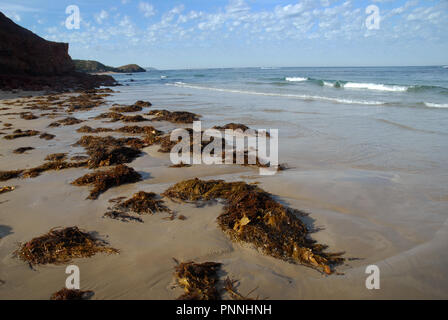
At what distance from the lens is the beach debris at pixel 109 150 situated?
520cm

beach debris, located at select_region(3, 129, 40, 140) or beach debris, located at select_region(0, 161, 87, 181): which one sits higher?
beach debris, located at select_region(3, 129, 40, 140)

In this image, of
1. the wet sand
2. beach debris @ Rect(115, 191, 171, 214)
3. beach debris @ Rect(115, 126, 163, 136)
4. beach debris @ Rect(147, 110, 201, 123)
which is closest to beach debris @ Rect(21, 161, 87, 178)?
the wet sand

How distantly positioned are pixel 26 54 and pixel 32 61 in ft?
2.75

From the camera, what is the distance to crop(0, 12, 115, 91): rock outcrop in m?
25.6

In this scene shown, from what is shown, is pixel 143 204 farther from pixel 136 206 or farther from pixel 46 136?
pixel 46 136

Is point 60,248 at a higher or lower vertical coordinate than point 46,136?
lower

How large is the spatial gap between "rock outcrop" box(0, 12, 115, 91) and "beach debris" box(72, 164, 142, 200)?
22729 millimetres

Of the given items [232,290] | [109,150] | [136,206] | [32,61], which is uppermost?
[32,61]

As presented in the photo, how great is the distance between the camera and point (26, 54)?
2933cm

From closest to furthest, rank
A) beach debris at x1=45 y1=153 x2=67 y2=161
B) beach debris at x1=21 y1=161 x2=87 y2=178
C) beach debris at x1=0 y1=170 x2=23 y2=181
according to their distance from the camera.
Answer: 1. beach debris at x1=0 y1=170 x2=23 y2=181
2. beach debris at x1=21 y1=161 x2=87 y2=178
3. beach debris at x1=45 y1=153 x2=67 y2=161

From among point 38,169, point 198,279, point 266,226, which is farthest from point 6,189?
point 266,226

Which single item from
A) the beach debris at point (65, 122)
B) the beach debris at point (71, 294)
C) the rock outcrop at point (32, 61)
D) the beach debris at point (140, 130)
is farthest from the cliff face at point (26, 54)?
the beach debris at point (71, 294)

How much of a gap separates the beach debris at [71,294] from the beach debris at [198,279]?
744mm

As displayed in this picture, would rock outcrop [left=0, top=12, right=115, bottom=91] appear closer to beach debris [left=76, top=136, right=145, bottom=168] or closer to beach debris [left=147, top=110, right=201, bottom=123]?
beach debris [left=147, top=110, right=201, bottom=123]
